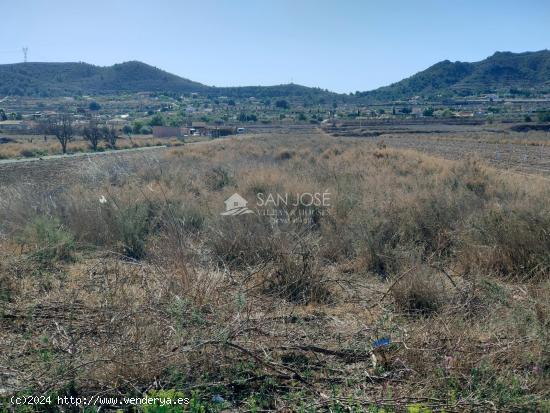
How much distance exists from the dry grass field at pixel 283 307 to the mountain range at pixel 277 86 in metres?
108

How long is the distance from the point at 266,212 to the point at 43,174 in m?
17.9

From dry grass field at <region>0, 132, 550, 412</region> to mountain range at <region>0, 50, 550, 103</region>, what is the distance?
107799mm

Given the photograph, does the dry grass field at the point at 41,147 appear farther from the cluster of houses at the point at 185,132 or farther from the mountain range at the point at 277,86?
the mountain range at the point at 277,86

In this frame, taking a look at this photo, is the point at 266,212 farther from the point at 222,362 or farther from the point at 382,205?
the point at 222,362

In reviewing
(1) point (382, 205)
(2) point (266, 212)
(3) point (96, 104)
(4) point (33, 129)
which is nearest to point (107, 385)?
(2) point (266, 212)

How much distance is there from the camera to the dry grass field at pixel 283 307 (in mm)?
3914

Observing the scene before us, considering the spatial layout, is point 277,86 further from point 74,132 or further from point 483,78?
point 74,132

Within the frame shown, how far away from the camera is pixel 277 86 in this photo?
565 ft

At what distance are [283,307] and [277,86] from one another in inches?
6788

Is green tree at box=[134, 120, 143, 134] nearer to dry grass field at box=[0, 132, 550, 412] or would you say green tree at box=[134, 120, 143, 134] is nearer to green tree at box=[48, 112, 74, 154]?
green tree at box=[48, 112, 74, 154]

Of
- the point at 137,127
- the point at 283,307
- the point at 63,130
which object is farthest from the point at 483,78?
the point at 283,307

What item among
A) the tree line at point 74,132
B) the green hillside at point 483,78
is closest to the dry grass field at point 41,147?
the tree line at point 74,132

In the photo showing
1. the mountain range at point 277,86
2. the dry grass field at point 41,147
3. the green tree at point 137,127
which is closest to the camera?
the dry grass field at point 41,147

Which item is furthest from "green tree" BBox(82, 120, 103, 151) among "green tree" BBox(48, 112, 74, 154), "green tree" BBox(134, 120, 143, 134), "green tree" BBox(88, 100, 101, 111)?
"green tree" BBox(88, 100, 101, 111)
